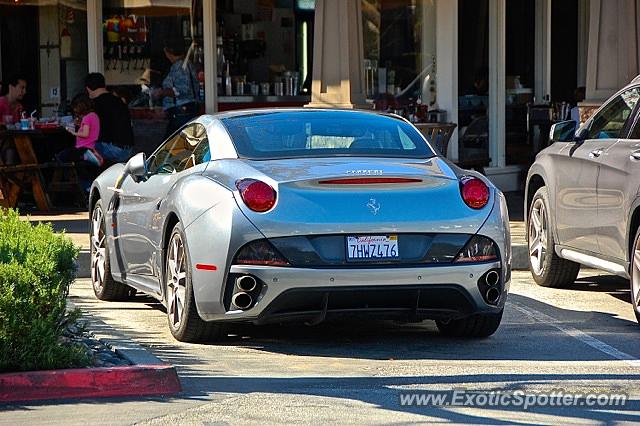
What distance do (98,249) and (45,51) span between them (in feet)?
28.2

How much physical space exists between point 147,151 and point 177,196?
974cm

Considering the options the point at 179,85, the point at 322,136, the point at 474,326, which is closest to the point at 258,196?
the point at 322,136

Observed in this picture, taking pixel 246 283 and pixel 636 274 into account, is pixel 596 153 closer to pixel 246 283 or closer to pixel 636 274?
pixel 636 274

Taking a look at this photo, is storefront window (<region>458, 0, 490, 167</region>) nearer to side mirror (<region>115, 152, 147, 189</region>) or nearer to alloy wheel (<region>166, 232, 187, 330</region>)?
side mirror (<region>115, 152, 147, 189</region>)

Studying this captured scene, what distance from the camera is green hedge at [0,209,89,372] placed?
7.10 meters

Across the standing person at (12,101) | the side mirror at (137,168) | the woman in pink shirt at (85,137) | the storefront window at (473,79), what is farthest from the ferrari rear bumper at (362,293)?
the storefront window at (473,79)

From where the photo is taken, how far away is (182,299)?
8680mm

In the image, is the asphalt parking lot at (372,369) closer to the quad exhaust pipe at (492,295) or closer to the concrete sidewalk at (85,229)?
the quad exhaust pipe at (492,295)

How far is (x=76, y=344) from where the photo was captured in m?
7.55

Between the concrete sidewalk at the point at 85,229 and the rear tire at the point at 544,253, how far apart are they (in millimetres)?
1041

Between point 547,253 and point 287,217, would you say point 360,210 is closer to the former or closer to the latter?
point 287,217

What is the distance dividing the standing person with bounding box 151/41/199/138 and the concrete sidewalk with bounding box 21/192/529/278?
8.91 ft

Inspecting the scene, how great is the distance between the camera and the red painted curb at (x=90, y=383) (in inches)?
275

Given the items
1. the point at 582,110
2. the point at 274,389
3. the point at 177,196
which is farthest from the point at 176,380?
the point at 582,110
